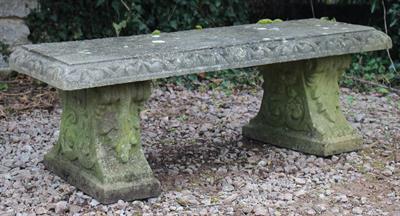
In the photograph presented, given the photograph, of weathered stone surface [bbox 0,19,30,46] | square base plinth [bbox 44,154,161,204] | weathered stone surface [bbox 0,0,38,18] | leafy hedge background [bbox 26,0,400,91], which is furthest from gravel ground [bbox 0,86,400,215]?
weathered stone surface [bbox 0,0,38,18]

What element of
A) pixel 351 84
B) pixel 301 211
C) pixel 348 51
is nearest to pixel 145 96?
pixel 301 211

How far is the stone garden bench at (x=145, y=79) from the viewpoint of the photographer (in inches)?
132

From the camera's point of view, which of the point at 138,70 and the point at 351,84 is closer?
the point at 138,70

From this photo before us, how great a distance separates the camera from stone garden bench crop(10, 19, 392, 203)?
3359 mm

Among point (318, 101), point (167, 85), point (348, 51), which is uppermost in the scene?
point (348, 51)

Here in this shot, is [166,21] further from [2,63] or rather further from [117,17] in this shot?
[2,63]

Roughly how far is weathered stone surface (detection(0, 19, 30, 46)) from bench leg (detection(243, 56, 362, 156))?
2.19 m

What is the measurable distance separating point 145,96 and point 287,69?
41.5 inches

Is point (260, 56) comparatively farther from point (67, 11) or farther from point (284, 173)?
point (67, 11)

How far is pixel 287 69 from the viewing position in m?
4.30

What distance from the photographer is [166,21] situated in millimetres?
6176

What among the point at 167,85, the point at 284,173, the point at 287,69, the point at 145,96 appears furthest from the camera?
the point at 167,85

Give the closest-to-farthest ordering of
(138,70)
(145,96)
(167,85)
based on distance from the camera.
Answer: (138,70) → (145,96) → (167,85)

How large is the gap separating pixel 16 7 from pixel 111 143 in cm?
258
